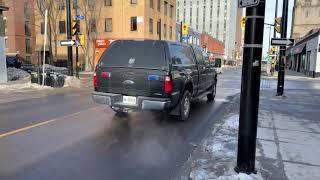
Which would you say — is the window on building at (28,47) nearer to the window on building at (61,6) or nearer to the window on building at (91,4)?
the window on building at (61,6)

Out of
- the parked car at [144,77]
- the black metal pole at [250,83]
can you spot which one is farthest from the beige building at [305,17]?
the black metal pole at [250,83]

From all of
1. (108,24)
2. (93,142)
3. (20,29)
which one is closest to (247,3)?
(93,142)

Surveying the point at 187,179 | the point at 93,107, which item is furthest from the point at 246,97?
the point at 93,107

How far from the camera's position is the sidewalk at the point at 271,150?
490 cm

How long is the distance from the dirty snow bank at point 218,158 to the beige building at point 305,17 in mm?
91182

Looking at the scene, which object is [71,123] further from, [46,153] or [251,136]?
[251,136]

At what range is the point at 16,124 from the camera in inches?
320

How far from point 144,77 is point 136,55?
28.2 inches

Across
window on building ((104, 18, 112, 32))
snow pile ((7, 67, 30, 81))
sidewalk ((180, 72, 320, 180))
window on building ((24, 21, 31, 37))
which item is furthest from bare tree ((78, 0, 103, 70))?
sidewalk ((180, 72, 320, 180))

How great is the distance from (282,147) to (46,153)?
14.2 ft

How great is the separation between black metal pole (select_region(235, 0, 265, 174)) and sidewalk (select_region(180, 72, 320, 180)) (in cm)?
30

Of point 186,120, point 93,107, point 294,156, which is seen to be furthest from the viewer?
point 93,107

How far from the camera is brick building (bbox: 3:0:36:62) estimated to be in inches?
2318

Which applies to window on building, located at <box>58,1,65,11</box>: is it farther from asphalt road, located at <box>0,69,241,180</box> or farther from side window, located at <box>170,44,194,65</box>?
side window, located at <box>170,44,194,65</box>
